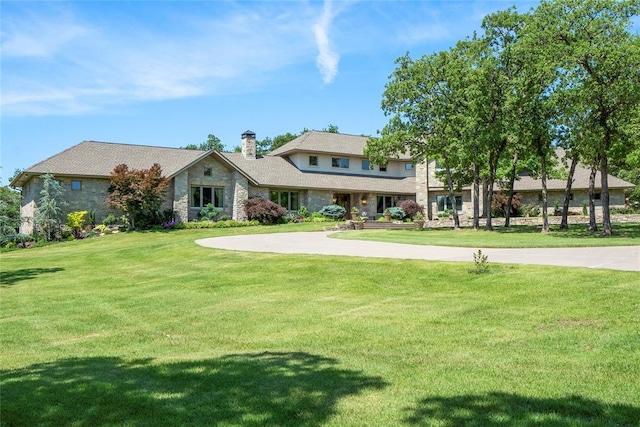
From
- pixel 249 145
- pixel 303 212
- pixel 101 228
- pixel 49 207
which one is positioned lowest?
pixel 101 228

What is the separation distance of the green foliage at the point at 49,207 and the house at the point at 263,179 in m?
0.71

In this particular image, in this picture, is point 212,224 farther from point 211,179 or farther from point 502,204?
point 502,204

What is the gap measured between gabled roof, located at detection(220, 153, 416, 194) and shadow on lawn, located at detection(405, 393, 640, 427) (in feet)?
111

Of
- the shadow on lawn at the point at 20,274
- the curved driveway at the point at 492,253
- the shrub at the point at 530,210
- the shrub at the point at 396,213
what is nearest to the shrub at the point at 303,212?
the shrub at the point at 396,213

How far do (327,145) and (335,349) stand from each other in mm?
39996

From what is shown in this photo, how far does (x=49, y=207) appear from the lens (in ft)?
102

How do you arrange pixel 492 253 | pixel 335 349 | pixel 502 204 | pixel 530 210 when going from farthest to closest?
1. pixel 530 210
2. pixel 502 204
3. pixel 492 253
4. pixel 335 349

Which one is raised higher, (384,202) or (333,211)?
(384,202)

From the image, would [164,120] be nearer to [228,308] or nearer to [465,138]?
[465,138]

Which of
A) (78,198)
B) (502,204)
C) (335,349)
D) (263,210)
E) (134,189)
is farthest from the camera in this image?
(502,204)

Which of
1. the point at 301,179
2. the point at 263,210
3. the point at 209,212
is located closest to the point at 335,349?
the point at 263,210

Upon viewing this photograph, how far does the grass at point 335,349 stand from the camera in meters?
4.50

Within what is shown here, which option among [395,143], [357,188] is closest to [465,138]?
[395,143]

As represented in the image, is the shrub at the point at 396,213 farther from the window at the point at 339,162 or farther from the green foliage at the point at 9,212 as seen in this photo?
the green foliage at the point at 9,212
